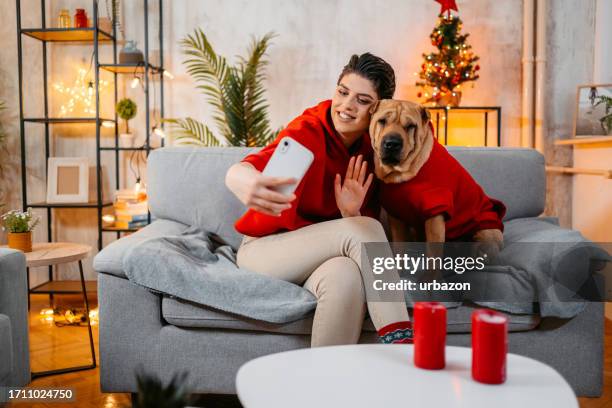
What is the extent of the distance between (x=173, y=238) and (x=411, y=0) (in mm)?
2395

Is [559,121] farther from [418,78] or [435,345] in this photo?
[435,345]

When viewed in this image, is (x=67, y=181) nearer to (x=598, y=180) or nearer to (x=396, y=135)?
(x=396, y=135)

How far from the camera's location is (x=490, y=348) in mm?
886

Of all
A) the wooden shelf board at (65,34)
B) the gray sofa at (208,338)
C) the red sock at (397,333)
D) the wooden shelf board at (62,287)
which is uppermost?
the wooden shelf board at (65,34)

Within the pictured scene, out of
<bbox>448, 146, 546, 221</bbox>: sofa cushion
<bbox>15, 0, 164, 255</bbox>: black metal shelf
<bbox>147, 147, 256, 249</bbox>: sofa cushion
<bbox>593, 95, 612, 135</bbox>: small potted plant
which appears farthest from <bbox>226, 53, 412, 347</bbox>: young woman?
<bbox>593, 95, 612, 135</bbox>: small potted plant

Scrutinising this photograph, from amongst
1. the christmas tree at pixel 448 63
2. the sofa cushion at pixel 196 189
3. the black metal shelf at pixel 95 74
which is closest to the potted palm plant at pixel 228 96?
the black metal shelf at pixel 95 74

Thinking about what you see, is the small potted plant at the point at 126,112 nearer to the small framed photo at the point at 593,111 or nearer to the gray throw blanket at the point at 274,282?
the gray throw blanket at the point at 274,282

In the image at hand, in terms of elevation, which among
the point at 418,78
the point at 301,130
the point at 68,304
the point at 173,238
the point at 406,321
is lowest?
the point at 68,304

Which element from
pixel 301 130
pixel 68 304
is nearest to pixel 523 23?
pixel 301 130

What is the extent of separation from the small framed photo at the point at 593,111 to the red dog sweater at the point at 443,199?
1.52 meters

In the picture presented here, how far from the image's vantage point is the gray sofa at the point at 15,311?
1545mm

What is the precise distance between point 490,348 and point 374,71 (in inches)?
38.5

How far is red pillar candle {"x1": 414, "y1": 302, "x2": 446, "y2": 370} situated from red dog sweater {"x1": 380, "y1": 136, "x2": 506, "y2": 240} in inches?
29.5

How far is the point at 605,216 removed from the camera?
2.77 m
